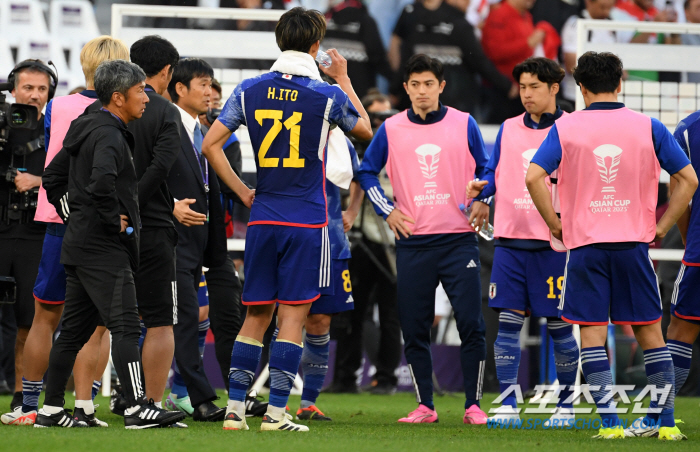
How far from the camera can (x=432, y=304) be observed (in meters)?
5.81

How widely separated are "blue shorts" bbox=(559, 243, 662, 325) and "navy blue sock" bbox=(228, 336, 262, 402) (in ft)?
5.33

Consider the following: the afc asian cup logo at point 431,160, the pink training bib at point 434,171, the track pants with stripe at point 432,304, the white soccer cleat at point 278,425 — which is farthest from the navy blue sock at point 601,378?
the afc asian cup logo at point 431,160

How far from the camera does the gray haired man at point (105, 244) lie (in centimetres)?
443

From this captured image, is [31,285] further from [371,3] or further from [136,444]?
[371,3]

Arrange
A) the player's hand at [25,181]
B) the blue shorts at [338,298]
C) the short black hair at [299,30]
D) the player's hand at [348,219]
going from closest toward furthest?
the short black hair at [299,30] < the player's hand at [25,181] < the blue shorts at [338,298] < the player's hand at [348,219]

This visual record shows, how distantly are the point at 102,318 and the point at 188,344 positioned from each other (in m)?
0.97

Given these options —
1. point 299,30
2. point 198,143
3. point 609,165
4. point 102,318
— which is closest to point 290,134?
point 299,30

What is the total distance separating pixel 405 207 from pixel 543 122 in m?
1.02

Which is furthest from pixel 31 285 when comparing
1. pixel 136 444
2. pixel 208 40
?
pixel 208 40

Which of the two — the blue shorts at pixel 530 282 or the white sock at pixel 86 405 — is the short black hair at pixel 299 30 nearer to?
the blue shorts at pixel 530 282

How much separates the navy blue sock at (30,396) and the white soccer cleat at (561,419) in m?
2.88

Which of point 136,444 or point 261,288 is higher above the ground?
point 261,288

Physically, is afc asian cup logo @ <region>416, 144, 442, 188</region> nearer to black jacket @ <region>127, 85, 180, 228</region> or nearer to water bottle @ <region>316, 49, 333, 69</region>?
water bottle @ <region>316, 49, 333, 69</region>

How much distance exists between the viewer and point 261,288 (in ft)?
15.4
